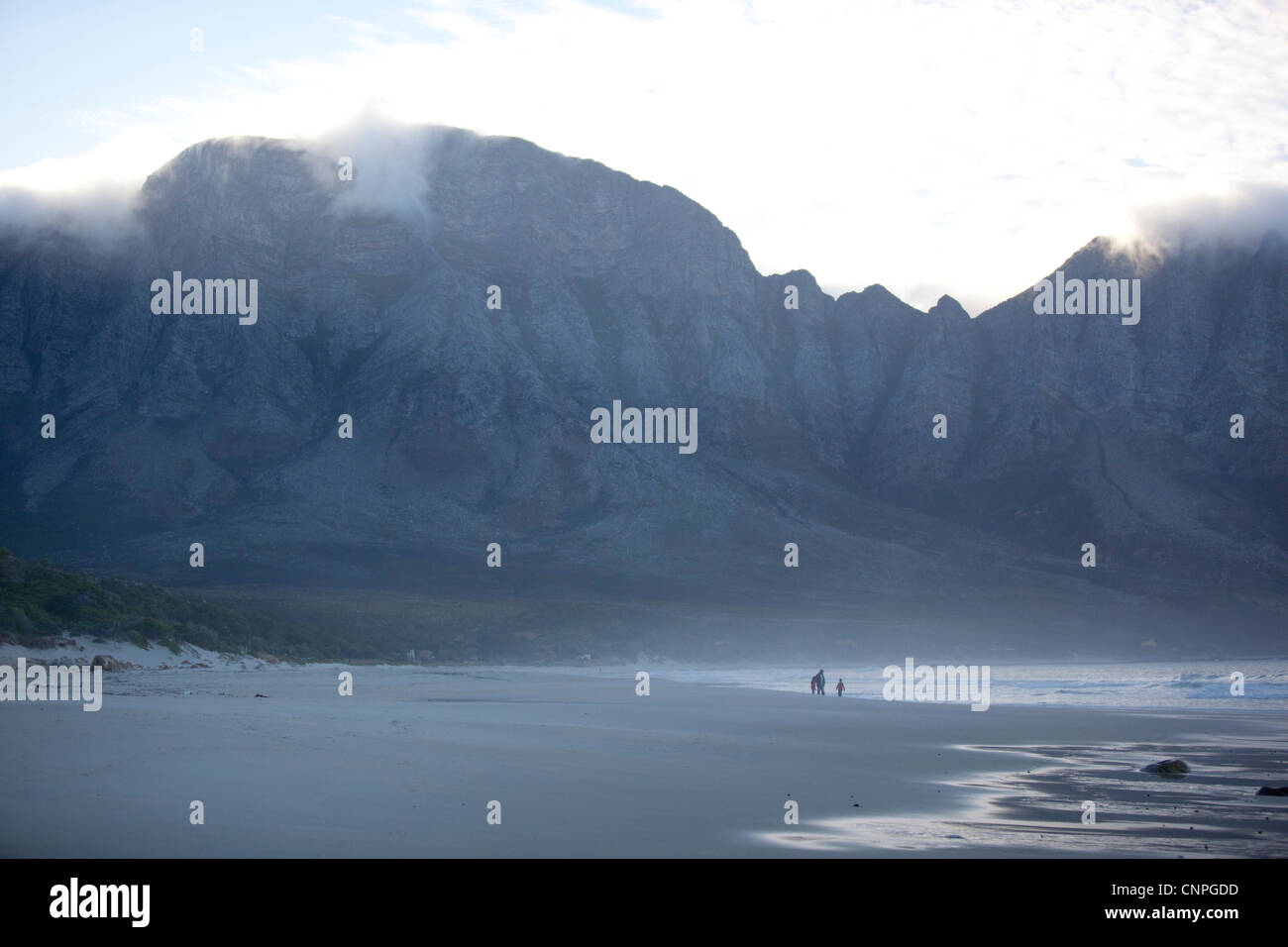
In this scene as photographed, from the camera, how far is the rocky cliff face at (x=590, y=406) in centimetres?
11538

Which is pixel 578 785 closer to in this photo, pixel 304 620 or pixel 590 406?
pixel 304 620

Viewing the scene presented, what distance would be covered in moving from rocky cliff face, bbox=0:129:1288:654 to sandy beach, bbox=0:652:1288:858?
7938cm

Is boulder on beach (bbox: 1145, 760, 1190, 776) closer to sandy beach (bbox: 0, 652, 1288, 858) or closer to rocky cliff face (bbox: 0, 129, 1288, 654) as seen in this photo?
sandy beach (bbox: 0, 652, 1288, 858)

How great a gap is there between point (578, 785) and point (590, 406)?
121 m

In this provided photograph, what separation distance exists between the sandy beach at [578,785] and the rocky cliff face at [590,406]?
7938 cm

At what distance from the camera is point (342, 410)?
427ft

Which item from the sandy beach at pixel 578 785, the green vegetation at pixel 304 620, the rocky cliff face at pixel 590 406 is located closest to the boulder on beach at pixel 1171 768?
the sandy beach at pixel 578 785

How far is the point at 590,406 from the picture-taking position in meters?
137

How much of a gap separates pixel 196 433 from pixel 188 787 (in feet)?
380

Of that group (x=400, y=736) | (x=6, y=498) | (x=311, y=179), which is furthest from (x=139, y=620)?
(x=311, y=179)

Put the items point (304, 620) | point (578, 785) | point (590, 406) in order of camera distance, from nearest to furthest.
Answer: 1. point (578, 785)
2. point (304, 620)
3. point (590, 406)

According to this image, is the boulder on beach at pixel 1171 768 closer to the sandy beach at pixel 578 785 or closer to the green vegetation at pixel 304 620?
the sandy beach at pixel 578 785

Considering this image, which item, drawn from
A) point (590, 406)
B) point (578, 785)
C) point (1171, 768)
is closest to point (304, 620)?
point (578, 785)
